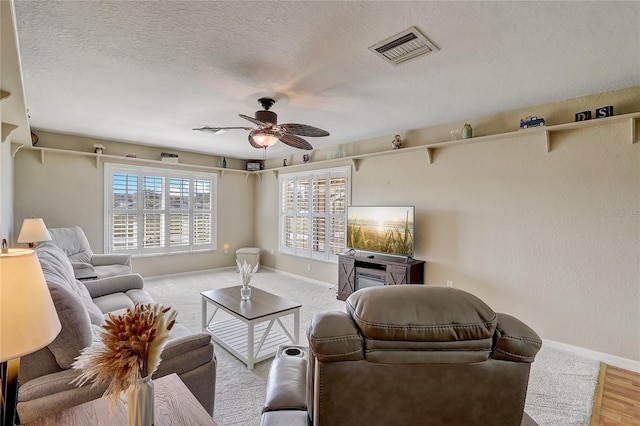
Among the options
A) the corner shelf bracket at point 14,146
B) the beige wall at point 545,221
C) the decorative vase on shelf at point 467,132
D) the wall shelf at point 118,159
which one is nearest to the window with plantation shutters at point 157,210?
the wall shelf at point 118,159

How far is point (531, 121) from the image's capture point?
3.26 metres

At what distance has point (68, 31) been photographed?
6.59ft

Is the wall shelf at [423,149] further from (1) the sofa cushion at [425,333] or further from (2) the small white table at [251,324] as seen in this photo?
(1) the sofa cushion at [425,333]

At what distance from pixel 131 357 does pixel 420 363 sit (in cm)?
87

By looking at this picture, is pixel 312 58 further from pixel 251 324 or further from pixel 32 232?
pixel 32 232

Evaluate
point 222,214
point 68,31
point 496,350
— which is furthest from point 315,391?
point 222,214

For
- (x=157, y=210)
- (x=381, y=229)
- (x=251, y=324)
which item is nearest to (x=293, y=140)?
(x=251, y=324)

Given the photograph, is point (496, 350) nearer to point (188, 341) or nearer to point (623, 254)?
point (188, 341)

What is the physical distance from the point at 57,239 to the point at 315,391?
4.84 meters

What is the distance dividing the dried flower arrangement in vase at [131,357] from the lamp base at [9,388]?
159 millimetres

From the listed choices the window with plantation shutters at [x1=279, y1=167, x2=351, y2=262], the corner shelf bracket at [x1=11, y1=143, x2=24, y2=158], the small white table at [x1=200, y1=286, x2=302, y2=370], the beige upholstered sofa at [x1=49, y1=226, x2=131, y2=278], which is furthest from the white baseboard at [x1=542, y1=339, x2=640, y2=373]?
the corner shelf bracket at [x1=11, y1=143, x2=24, y2=158]

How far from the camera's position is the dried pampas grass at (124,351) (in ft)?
2.91

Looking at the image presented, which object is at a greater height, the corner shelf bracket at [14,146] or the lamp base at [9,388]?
the corner shelf bracket at [14,146]

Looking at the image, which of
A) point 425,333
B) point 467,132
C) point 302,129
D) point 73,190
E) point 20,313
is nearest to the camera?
point 20,313
